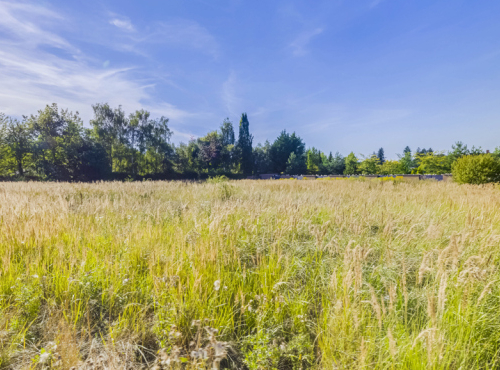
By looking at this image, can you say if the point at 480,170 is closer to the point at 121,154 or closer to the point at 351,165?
the point at 351,165

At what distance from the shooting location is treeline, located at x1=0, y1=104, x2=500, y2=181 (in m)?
25.2

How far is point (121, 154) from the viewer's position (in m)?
29.2

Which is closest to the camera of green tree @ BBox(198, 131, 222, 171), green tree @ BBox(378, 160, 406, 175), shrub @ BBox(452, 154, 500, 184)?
shrub @ BBox(452, 154, 500, 184)

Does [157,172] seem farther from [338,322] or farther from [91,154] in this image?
[338,322]

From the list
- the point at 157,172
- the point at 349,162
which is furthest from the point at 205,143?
the point at 349,162

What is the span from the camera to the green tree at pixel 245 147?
42.3m

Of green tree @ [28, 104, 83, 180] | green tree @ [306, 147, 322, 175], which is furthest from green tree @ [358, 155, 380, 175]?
green tree @ [28, 104, 83, 180]

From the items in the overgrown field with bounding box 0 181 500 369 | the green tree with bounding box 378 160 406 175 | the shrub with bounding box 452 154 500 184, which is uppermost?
the green tree with bounding box 378 160 406 175

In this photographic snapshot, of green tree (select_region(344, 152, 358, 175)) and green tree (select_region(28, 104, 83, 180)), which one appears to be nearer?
green tree (select_region(28, 104, 83, 180))

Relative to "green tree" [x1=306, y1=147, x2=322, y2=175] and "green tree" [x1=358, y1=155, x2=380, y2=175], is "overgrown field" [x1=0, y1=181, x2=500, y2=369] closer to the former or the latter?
"green tree" [x1=358, y1=155, x2=380, y2=175]

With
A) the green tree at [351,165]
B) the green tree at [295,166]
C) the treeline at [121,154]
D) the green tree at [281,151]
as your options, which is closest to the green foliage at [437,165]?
the treeline at [121,154]

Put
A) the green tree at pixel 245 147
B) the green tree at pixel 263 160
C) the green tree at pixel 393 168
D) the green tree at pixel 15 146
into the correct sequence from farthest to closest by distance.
Result: the green tree at pixel 263 160 < the green tree at pixel 245 147 < the green tree at pixel 393 168 < the green tree at pixel 15 146

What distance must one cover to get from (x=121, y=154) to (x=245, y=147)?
21625mm

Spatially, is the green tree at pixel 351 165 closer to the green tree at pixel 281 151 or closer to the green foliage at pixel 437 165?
the green foliage at pixel 437 165
